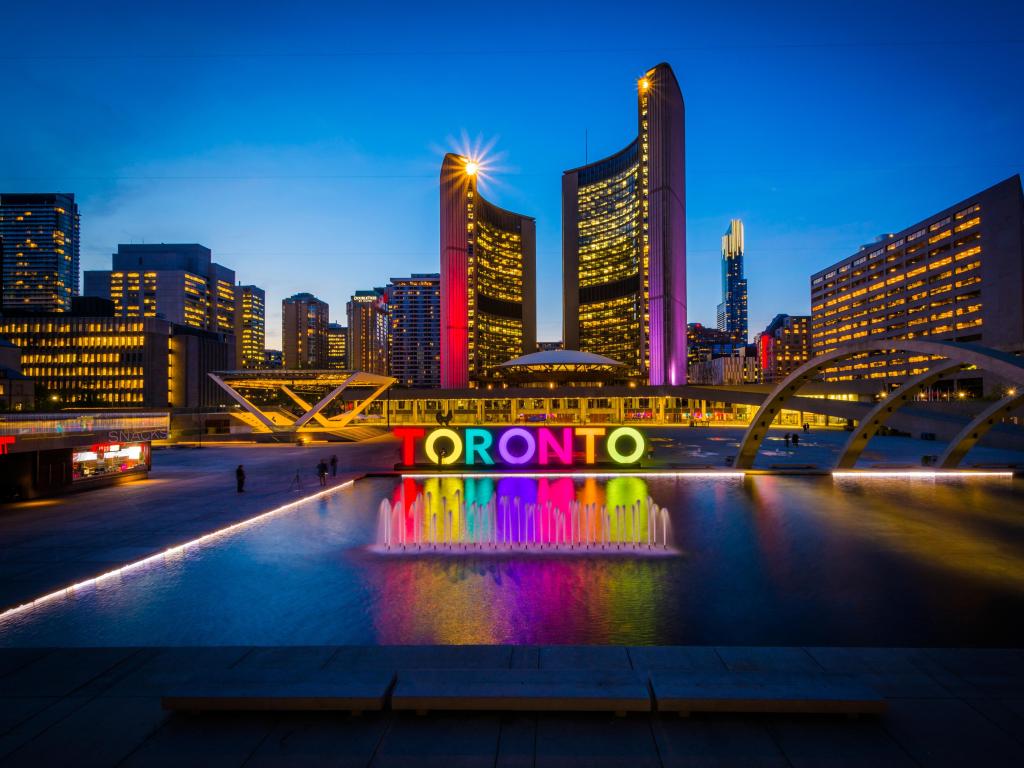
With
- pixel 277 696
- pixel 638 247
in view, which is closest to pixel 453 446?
pixel 277 696

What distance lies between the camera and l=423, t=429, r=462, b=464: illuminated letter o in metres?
26.1

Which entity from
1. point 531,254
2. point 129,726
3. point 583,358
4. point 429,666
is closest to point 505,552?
point 429,666

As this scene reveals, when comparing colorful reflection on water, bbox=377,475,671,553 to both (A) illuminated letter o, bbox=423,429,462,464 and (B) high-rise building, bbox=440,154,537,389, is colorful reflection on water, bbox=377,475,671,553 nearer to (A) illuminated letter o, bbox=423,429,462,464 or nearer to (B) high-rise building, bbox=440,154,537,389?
(A) illuminated letter o, bbox=423,429,462,464

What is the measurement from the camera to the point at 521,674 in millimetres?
6078

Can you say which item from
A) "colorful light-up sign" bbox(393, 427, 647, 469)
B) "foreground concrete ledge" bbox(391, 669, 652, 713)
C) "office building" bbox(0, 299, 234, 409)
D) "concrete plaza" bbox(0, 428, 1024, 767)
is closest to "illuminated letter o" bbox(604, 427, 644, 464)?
"colorful light-up sign" bbox(393, 427, 647, 469)

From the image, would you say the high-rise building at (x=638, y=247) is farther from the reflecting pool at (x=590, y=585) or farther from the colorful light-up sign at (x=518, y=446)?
the reflecting pool at (x=590, y=585)

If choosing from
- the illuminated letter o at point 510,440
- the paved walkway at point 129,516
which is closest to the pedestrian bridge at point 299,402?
the paved walkway at point 129,516

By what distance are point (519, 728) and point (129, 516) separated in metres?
17.6

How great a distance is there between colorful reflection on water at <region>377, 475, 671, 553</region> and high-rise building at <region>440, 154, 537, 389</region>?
89681 millimetres

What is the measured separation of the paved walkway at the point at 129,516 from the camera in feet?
38.1

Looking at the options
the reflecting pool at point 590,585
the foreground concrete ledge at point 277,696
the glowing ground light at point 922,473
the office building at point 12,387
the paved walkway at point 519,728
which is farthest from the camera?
the office building at point 12,387

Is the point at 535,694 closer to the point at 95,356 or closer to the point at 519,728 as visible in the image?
the point at 519,728

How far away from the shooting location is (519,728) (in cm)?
539

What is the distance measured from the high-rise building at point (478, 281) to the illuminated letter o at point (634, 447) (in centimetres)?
8534
